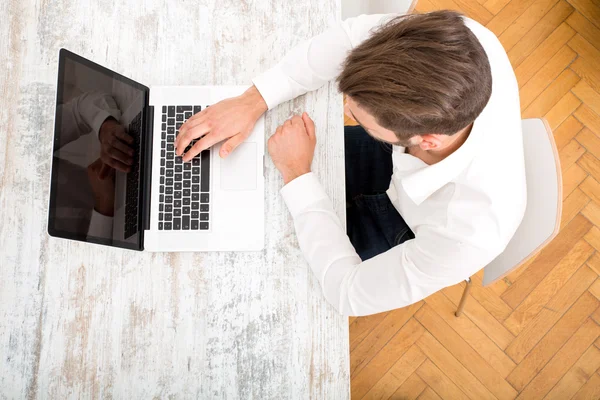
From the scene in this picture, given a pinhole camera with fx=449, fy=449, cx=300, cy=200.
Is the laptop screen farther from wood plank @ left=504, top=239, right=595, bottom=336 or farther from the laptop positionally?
wood plank @ left=504, top=239, right=595, bottom=336

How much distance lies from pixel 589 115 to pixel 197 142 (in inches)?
68.3

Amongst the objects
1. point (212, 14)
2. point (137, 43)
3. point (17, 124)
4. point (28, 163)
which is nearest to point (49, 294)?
point (28, 163)

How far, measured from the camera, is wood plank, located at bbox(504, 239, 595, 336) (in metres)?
1.77

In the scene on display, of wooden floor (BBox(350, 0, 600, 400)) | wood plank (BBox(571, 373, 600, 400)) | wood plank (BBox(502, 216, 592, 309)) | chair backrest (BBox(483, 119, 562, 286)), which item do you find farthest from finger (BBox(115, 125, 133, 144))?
wood plank (BBox(571, 373, 600, 400))

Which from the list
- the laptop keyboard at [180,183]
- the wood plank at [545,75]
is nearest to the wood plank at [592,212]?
the wood plank at [545,75]

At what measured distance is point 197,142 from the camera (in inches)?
40.3

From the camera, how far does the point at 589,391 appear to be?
1.73 metres

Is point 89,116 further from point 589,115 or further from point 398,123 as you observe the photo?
point 589,115

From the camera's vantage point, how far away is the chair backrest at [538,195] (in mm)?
906

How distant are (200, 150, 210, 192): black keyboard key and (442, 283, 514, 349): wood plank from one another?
1.15 meters

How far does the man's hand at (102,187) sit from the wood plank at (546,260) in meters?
1.52

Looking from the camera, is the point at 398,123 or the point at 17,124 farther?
the point at 17,124

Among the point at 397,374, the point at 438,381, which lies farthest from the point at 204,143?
the point at 438,381

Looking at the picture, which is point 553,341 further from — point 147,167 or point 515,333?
point 147,167
